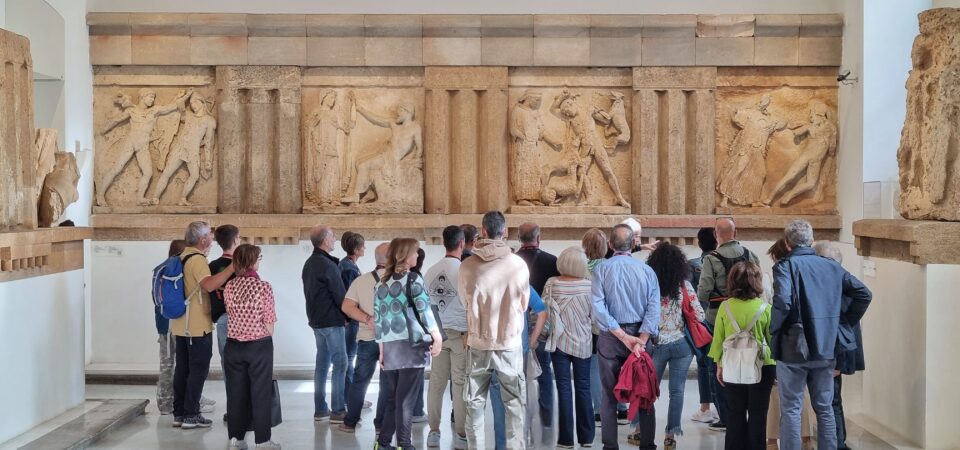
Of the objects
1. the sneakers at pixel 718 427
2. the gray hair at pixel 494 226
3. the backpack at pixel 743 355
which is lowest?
the sneakers at pixel 718 427

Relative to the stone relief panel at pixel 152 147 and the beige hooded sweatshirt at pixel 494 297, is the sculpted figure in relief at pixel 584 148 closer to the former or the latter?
the stone relief panel at pixel 152 147

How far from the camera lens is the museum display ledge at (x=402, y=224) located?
40.4 ft

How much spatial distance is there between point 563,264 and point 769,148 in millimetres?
5685

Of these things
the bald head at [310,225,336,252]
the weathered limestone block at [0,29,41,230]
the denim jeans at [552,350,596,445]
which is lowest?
the denim jeans at [552,350,596,445]

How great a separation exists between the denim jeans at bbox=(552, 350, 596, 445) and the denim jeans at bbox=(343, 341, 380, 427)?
1485 millimetres

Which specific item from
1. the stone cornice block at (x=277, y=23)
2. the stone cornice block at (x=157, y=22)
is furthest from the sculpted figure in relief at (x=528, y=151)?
the stone cornice block at (x=157, y=22)

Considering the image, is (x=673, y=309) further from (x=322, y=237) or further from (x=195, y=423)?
(x=195, y=423)

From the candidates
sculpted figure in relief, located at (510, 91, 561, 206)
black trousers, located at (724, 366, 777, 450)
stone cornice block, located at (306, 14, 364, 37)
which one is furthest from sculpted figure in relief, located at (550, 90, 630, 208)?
black trousers, located at (724, 366, 777, 450)

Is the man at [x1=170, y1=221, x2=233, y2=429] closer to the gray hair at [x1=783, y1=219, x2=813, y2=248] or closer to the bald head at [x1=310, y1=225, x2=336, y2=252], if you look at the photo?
the bald head at [x1=310, y1=225, x2=336, y2=252]

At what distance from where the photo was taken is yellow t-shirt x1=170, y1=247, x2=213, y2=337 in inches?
343

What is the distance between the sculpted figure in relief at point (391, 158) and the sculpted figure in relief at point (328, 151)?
6.6 inches

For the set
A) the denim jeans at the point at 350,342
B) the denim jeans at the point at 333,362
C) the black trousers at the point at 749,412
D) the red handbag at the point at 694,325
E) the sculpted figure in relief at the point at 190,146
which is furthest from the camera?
the sculpted figure in relief at the point at 190,146

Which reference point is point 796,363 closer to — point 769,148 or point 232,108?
point 769,148

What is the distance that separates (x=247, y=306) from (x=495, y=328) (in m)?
1.86
